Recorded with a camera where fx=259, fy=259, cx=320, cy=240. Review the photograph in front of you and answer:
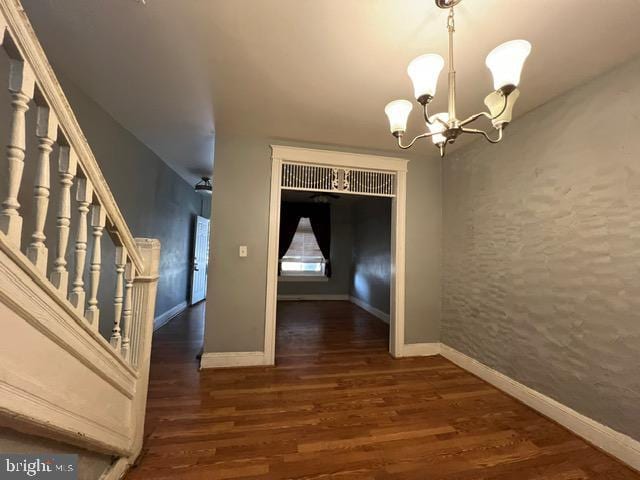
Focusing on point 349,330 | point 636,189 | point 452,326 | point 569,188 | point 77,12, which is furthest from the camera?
point 349,330

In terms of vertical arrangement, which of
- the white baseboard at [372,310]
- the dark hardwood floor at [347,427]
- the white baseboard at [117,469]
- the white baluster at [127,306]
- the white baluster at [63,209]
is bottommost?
the dark hardwood floor at [347,427]

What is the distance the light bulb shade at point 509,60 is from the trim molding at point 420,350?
264 centimetres

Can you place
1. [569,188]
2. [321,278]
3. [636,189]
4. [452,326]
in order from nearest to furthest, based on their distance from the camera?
[636,189], [569,188], [452,326], [321,278]

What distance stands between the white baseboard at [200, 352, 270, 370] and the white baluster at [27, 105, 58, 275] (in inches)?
79.7

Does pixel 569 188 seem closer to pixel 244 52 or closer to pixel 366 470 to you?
pixel 366 470

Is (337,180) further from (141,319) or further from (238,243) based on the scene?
(141,319)

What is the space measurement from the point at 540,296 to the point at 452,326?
3.44 ft

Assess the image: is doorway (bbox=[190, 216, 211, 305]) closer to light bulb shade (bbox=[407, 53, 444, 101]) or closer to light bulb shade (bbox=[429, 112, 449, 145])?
light bulb shade (bbox=[429, 112, 449, 145])

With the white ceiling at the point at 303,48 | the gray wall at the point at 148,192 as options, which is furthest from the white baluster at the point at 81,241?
the gray wall at the point at 148,192

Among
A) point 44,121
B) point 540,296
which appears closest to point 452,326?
point 540,296

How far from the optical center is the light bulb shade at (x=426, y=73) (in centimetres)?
109

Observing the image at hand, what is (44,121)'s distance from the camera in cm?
80

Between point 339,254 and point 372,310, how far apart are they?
178cm

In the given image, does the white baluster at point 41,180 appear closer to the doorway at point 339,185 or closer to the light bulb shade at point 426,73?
the light bulb shade at point 426,73
